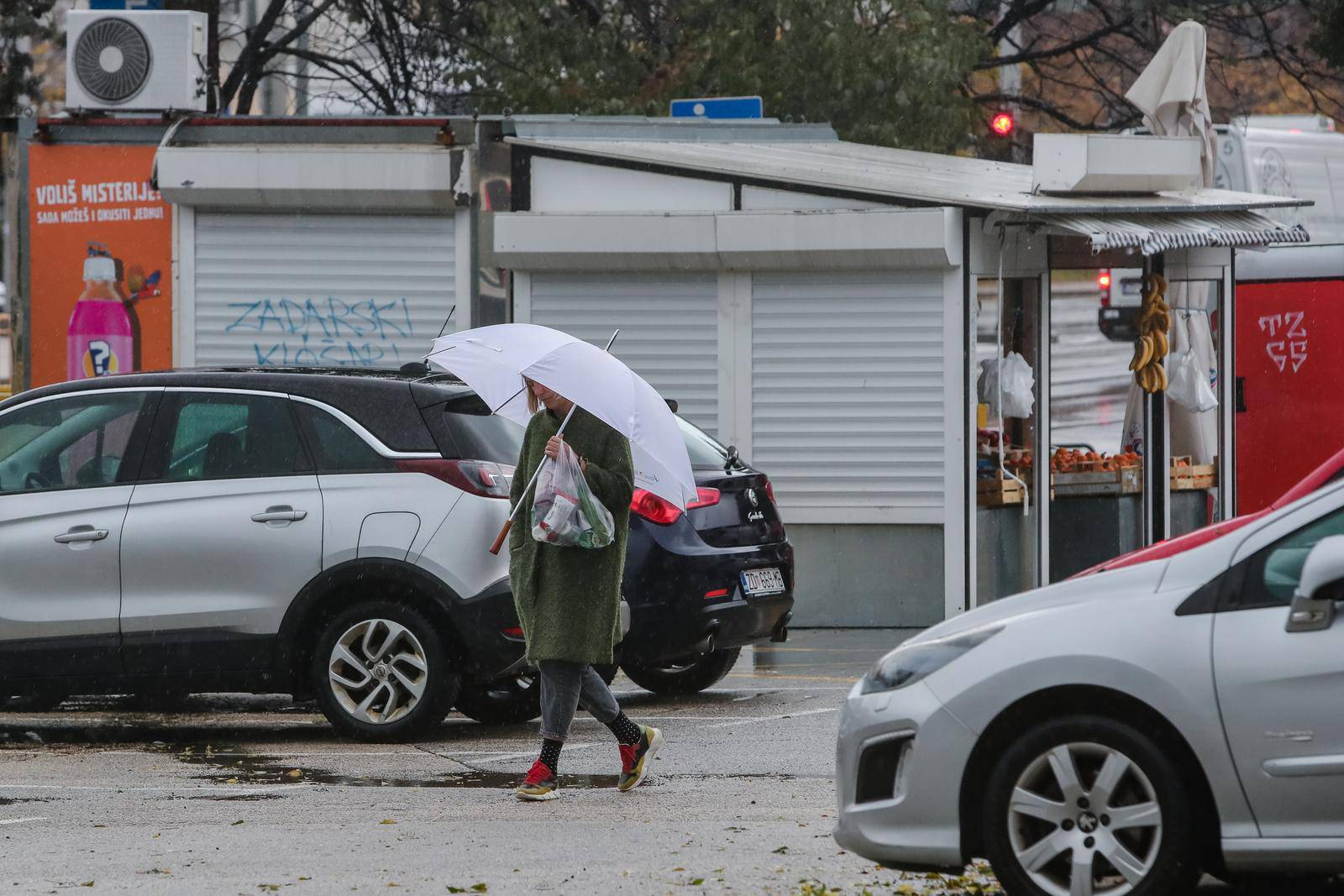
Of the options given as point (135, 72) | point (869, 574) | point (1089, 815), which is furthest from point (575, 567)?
point (135, 72)

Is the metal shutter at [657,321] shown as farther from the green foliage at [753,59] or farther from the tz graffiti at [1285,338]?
the tz graffiti at [1285,338]

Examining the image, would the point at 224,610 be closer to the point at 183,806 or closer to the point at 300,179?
the point at 183,806

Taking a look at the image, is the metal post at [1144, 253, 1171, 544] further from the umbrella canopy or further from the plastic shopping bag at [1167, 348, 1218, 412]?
the umbrella canopy

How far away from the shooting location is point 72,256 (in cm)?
1470

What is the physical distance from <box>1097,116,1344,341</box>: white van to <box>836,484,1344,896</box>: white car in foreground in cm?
1325

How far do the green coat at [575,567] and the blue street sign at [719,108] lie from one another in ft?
31.4

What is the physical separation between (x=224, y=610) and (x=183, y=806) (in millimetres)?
1446

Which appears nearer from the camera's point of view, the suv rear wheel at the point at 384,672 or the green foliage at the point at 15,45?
the suv rear wheel at the point at 384,672

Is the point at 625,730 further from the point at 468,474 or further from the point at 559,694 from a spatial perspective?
the point at 468,474

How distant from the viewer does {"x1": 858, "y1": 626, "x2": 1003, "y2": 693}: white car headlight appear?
5469 millimetres

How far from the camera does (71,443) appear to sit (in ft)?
29.4

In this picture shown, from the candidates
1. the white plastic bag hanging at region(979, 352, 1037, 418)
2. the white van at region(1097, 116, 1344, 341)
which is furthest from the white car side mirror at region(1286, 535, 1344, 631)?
the white van at region(1097, 116, 1344, 341)

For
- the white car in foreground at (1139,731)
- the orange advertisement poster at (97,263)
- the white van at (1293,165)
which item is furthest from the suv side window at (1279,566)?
the white van at (1293,165)

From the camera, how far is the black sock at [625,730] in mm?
7574
